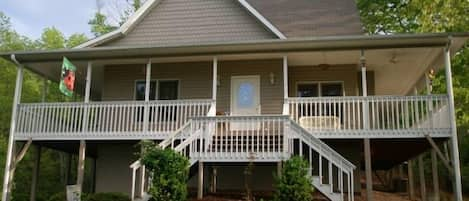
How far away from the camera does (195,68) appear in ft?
52.0

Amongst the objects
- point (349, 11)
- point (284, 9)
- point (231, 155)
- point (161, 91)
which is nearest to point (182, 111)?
point (161, 91)

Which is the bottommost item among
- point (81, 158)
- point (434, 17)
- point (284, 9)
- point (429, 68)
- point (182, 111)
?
point (81, 158)

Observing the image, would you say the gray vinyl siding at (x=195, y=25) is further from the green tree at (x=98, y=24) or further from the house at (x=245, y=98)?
the green tree at (x=98, y=24)

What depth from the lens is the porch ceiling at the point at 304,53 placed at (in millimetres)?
12859

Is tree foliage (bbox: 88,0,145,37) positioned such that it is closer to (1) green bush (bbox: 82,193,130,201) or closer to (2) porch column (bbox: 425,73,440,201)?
(2) porch column (bbox: 425,73,440,201)

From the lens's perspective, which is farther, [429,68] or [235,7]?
[235,7]

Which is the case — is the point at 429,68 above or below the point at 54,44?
below

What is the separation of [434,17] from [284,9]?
16.7 ft

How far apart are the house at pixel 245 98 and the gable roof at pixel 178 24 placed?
0.13ft

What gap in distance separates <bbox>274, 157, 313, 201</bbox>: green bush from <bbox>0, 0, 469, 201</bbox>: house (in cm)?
104

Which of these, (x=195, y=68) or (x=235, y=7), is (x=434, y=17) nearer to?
(x=235, y=7)

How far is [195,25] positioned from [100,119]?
445 centimetres

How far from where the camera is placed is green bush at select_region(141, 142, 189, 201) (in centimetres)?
1012

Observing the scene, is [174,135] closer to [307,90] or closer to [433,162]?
[307,90]
